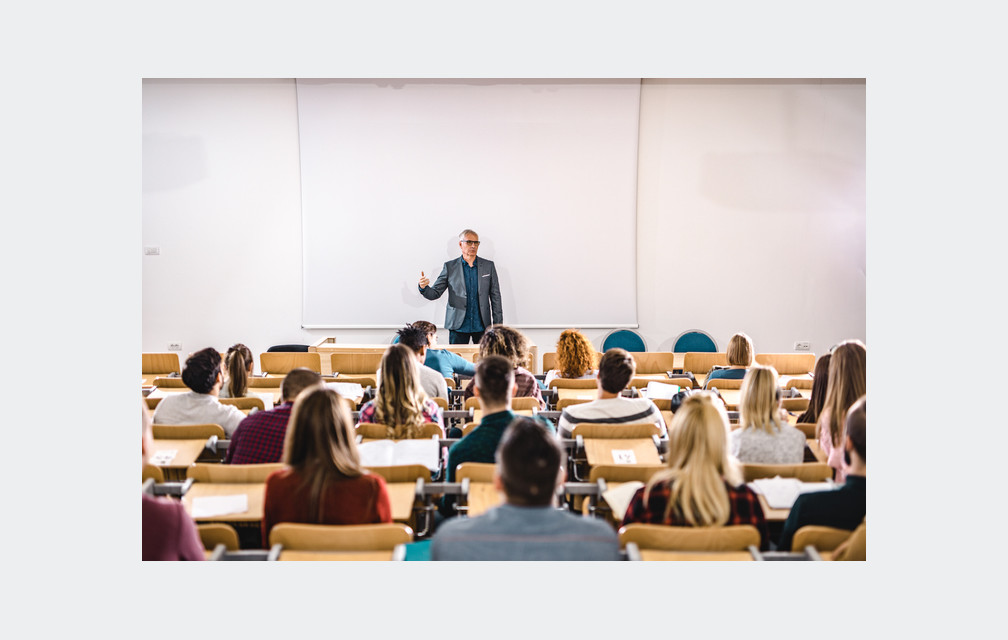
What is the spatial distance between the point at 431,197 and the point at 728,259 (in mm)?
3515

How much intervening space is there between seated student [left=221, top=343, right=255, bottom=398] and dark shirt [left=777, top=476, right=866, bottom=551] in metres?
3.40

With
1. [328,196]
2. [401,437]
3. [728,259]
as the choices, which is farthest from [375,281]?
[401,437]

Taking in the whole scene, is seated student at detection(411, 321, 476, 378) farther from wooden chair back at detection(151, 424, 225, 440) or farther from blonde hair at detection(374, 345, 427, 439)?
wooden chair back at detection(151, 424, 225, 440)

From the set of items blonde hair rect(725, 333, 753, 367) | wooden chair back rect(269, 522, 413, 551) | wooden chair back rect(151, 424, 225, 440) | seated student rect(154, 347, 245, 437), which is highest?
blonde hair rect(725, 333, 753, 367)

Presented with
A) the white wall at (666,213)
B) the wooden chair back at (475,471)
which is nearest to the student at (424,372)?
the wooden chair back at (475,471)

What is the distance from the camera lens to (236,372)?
16.6 ft

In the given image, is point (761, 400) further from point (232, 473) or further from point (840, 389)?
point (232, 473)

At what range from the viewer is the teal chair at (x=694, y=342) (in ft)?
29.8

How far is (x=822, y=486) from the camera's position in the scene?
3299 millimetres

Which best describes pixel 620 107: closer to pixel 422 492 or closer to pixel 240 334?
pixel 240 334

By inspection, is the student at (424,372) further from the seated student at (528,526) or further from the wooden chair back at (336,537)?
the seated student at (528,526)

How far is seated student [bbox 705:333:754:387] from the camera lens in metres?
5.78

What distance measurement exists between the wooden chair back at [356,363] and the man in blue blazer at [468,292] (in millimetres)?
1985

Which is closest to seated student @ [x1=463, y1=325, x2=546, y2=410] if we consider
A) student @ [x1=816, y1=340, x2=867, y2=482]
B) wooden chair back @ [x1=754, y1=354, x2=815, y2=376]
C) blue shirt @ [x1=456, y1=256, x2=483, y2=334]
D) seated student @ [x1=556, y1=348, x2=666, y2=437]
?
seated student @ [x1=556, y1=348, x2=666, y2=437]
